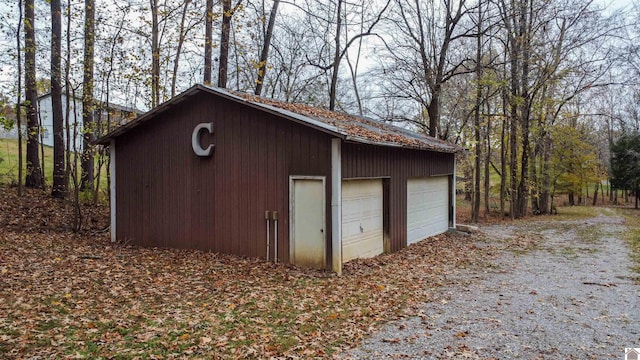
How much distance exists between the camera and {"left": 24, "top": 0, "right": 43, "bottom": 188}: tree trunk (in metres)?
11.3

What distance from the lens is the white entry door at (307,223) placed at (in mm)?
7676

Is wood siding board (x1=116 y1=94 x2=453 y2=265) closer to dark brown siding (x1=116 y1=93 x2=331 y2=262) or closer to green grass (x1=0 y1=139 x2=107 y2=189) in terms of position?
dark brown siding (x1=116 y1=93 x2=331 y2=262)

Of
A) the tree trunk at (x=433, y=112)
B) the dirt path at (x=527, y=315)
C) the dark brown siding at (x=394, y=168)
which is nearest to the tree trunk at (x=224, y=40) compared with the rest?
the dark brown siding at (x=394, y=168)

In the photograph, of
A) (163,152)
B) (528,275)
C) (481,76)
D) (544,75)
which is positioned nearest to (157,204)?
(163,152)

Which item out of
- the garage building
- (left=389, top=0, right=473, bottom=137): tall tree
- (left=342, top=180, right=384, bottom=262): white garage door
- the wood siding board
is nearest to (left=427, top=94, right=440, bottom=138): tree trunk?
(left=389, top=0, right=473, bottom=137): tall tree

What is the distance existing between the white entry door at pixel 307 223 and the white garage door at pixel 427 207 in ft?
12.8

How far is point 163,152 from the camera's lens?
31.4 ft

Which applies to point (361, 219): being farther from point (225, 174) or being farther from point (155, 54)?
point (155, 54)

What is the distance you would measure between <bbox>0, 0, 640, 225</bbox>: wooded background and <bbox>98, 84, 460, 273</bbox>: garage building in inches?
79.1

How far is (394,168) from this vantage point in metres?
9.87

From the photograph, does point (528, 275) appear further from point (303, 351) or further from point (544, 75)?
point (544, 75)

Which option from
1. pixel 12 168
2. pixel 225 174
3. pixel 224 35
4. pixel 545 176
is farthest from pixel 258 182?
pixel 545 176

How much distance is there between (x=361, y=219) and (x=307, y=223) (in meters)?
1.47

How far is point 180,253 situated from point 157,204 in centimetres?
149
